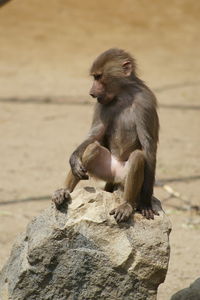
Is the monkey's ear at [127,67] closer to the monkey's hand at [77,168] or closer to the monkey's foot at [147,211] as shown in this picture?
the monkey's hand at [77,168]

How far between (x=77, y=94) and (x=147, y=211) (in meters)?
8.34

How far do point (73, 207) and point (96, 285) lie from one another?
566mm

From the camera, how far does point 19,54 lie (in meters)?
16.0

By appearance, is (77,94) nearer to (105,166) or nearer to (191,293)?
(105,166)

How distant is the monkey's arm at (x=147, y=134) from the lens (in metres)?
5.53

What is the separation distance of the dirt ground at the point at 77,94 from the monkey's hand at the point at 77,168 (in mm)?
1130

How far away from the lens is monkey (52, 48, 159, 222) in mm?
5453

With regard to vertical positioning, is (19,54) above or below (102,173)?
below

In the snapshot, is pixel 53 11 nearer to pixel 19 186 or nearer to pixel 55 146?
pixel 55 146

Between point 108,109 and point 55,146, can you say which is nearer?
point 108,109

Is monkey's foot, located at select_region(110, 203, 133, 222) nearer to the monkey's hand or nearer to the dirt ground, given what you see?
the monkey's hand

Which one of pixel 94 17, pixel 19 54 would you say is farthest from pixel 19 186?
pixel 94 17

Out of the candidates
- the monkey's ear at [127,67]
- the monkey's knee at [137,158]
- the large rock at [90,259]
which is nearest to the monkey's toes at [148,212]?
the large rock at [90,259]

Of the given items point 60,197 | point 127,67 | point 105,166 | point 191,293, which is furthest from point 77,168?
point 191,293
